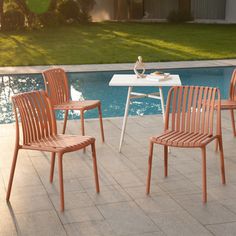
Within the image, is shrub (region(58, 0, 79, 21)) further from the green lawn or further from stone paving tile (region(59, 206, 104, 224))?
stone paving tile (region(59, 206, 104, 224))

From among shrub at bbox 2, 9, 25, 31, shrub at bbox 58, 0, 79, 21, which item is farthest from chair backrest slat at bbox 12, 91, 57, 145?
shrub at bbox 58, 0, 79, 21

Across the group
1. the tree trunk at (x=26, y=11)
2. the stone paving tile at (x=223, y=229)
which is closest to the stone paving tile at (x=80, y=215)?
the stone paving tile at (x=223, y=229)

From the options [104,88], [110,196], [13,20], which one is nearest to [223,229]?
[110,196]

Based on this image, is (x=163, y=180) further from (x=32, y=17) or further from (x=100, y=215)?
(x=32, y=17)

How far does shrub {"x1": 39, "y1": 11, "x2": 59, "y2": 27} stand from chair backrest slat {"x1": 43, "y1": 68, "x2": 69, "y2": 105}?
15.7 meters

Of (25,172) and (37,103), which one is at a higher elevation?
(37,103)

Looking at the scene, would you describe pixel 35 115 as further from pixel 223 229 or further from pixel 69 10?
pixel 69 10

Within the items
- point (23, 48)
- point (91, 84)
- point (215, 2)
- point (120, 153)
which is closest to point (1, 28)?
point (23, 48)

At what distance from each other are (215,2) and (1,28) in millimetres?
12137

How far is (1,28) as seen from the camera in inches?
794

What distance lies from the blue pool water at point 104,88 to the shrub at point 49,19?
9.98 m

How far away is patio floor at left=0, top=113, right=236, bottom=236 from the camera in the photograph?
386cm

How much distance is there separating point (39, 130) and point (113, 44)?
12506 mm

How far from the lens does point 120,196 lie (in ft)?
14.7
